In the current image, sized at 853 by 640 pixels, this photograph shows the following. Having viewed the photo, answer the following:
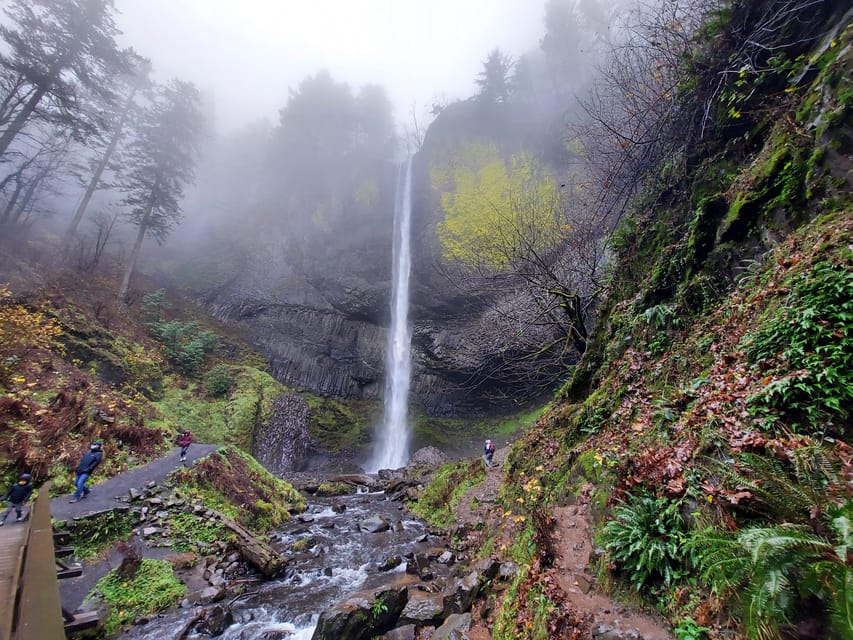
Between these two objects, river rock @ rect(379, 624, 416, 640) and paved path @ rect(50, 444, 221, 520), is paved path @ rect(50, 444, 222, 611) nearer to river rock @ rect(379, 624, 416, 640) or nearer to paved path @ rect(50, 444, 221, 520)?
paved path @ rect(50, 444, 221, 520)

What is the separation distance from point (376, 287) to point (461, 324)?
7043mm

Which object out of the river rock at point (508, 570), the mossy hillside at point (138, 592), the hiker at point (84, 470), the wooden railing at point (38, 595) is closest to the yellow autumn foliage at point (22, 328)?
the hiker at point (84, 470)

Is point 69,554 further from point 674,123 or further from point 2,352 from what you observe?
point 674,123

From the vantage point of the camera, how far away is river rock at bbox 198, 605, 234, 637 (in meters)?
5.61

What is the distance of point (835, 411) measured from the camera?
9.53 ft

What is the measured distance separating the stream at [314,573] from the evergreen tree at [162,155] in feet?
65.0

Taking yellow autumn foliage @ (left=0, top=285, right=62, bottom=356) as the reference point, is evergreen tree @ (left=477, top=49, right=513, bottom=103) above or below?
above

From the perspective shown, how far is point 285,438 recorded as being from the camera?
20.2m

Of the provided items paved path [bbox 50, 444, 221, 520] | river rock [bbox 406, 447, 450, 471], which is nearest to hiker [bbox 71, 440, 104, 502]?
paved path [bbox 50, 444, 221, 520]

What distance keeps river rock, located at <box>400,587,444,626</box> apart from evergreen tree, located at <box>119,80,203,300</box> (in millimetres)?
24066

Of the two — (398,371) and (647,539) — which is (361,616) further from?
(398,371)

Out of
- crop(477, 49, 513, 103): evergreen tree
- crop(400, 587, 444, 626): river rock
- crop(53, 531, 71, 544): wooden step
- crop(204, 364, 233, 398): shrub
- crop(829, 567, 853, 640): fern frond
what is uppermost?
crop(477, 49, 513, 103): evergreen tree

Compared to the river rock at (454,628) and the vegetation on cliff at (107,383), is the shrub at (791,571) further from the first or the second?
the vegetation on cliff at (107,383)

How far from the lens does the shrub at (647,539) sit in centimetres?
317
